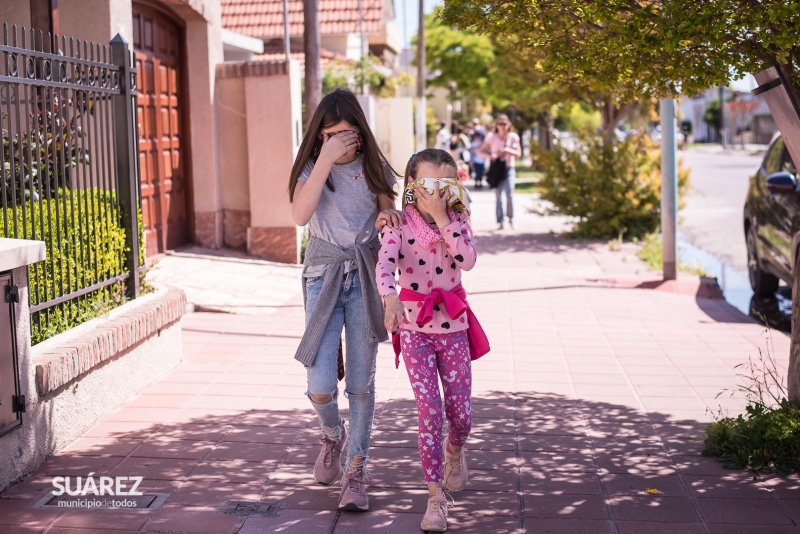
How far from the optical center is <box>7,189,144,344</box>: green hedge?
5863mm

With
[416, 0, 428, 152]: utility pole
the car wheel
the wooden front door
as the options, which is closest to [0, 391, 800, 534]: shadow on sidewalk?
the car wheel

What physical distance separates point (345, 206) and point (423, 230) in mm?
432

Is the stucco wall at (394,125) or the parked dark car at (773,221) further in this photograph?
the stucco wall at (394,125)

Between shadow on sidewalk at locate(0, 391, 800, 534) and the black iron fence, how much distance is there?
0.88 m

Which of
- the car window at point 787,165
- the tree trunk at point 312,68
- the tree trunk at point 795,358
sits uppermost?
the tree trunk at point 312,68

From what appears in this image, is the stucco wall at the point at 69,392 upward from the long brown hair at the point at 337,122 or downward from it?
downward

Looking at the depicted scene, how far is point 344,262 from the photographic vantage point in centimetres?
469

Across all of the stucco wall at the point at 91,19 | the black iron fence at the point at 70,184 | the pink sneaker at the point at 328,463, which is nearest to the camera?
the pink sneaker at the point at 328,463

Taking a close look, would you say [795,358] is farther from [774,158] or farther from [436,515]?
[774,158]

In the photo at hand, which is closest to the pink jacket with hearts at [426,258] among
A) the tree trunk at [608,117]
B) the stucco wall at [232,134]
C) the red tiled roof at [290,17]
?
the stucco wall at [232,134]

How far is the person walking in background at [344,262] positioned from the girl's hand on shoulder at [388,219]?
126mm

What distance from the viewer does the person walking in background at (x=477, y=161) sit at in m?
30.0

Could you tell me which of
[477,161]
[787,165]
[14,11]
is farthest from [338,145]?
[477,161]

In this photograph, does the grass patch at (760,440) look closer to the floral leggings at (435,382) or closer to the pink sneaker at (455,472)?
the pink sneaker at (455,472)
